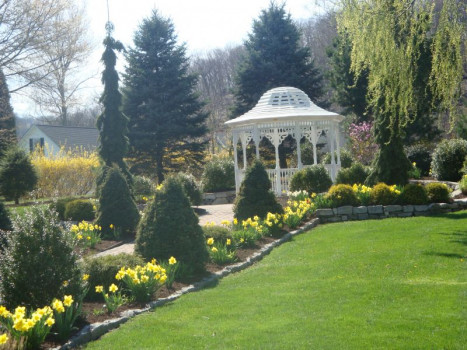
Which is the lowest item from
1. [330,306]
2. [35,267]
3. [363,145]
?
[330,306]

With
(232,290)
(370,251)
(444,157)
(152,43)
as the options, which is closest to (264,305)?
(232,290)

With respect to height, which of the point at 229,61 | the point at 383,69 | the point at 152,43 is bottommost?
the point at 383,69

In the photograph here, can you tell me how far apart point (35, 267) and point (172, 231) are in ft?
8.53

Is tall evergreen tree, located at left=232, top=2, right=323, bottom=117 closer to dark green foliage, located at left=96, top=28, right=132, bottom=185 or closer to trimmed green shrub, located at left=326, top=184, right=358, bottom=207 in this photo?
dark green foliage, located at left=96, top=28, right=132, bottom=185

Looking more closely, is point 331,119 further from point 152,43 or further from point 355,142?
point 152,43

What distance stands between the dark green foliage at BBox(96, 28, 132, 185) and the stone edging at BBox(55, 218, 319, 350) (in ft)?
27.9

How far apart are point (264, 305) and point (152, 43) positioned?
21170mm

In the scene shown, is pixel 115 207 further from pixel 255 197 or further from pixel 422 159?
pixel 422 159

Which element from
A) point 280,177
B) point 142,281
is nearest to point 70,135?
point 280,177

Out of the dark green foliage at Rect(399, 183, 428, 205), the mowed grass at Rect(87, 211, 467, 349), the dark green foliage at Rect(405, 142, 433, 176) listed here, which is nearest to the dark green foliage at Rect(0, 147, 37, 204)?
the mowed grass at Rect(87, 211, 467, 349)

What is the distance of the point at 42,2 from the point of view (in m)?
21.1

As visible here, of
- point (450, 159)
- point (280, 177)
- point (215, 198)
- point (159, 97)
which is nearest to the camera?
point (450, 159)

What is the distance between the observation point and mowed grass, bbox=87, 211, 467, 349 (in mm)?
4848

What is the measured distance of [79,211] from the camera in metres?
14.4
